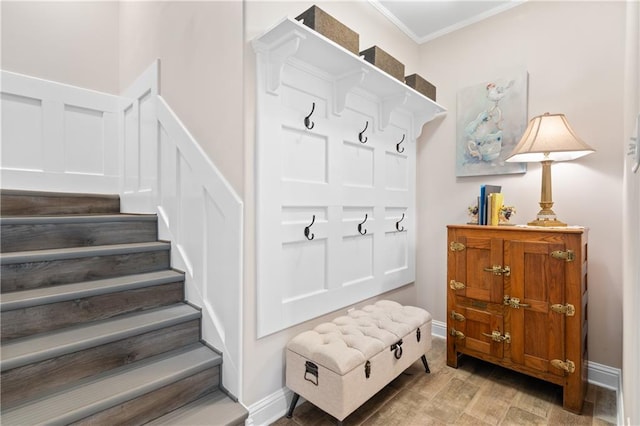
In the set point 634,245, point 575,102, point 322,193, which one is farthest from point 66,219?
point 575,102

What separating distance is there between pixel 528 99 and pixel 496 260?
4.11ft

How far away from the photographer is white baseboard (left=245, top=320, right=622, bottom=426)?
→ 1.59m

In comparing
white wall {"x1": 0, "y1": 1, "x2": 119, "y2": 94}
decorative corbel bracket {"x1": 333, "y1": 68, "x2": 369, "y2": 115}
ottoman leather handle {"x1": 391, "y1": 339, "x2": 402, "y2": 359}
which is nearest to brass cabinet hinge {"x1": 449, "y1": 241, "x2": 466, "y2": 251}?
ottoman leather handle {"x1": 391, "y1": 339, "x2": 402, "y2": 359}

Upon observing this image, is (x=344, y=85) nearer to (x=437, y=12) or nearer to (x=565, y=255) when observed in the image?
(x=437, y=12)

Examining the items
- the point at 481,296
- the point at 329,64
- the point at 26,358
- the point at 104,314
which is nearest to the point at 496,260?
the point at 481,296

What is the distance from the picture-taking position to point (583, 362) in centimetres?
180

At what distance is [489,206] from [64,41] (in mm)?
3682

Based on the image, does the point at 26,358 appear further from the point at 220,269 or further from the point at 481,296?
the point at 481,296

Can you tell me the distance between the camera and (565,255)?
175 centimetres

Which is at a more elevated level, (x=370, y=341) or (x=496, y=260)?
(x=496, y=260)

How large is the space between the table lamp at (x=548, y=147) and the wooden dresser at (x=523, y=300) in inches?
8.9

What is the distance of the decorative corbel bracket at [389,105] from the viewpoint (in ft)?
7.55

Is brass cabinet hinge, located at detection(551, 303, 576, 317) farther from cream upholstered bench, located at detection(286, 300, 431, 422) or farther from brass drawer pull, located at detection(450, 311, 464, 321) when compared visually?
cream upholstered bench, located at detection(286, 300, 431, 422)

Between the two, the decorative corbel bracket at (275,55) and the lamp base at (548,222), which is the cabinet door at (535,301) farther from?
the decorative corbel bracket at (275,55)
